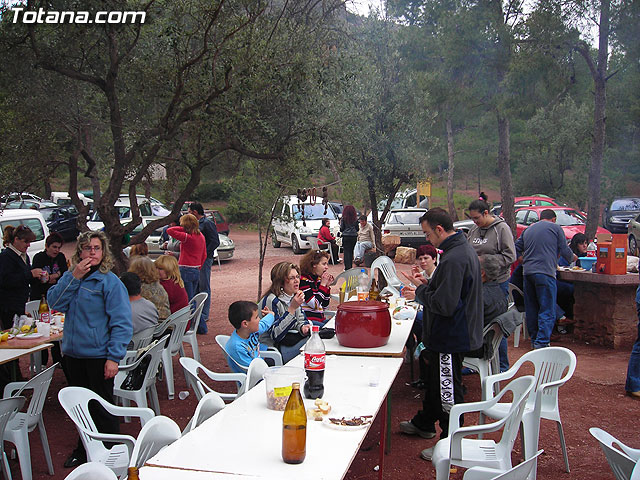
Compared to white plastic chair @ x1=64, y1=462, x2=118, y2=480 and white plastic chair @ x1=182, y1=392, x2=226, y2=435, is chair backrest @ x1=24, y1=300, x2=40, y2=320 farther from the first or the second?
white plastic chair @ x1=64, y1=462, x2=118, y2=480

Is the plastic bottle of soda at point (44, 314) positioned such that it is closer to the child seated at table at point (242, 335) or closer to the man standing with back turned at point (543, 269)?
the child seated at table at point (242, 335)

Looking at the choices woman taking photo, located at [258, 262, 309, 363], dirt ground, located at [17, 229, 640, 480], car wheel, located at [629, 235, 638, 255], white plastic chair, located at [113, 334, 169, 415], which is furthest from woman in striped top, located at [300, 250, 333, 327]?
car wheel, located at [629, 235, 638, 255]

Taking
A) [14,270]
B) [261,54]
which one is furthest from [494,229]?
[14,270]

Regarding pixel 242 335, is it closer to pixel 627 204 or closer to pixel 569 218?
pixel 569 218

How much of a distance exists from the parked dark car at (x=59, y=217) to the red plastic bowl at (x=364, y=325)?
65.0ft

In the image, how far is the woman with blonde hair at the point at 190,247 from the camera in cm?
877

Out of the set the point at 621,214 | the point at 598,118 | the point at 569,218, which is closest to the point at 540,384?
the point at 598,118

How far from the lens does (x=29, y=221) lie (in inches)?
516

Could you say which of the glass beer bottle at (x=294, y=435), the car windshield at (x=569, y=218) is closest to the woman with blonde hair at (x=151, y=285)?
the glass beer bottle at (x=294, y=435)

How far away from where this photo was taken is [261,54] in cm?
726

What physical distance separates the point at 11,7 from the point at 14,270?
10.0 ft

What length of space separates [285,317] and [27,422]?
215 cm

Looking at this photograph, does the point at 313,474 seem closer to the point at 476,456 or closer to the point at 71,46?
the point at 476,456

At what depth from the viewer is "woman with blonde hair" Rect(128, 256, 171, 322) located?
642 centimetres
